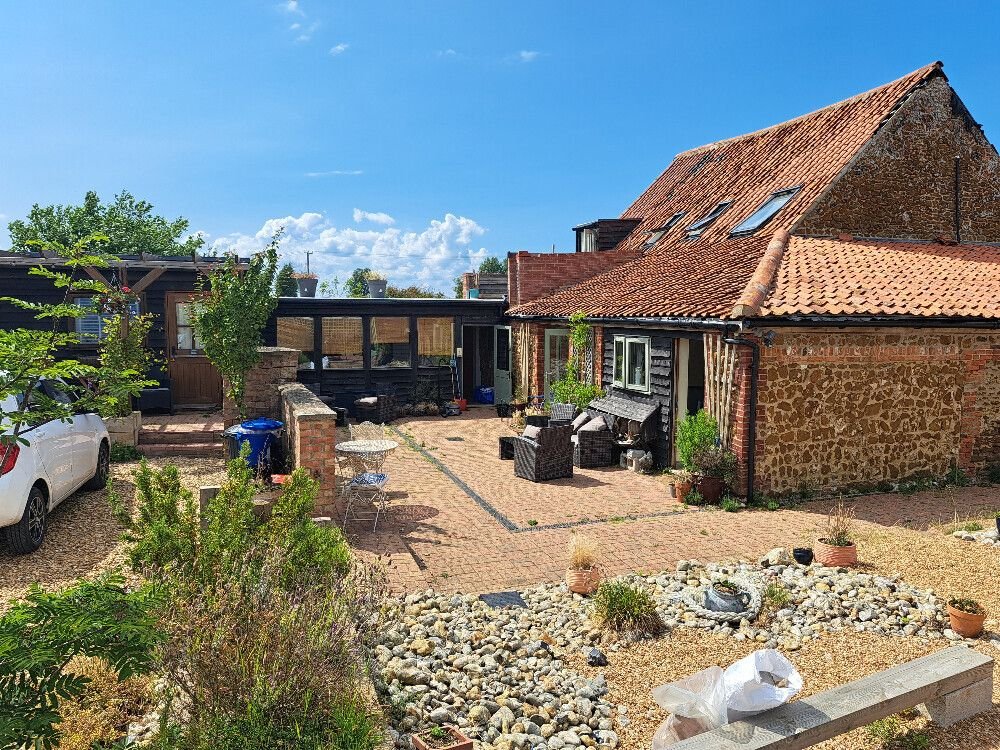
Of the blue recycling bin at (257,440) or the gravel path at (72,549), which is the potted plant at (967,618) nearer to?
the gravel path at (72,549)

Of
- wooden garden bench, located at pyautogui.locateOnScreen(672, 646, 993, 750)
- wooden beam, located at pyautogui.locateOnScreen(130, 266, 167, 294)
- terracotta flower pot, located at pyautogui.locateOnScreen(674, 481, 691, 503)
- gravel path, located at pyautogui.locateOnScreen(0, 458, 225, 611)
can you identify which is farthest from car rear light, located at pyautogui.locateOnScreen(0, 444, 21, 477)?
wooden beam, located at pyautogui.locateOnScreen(130, 266, 167, 294)

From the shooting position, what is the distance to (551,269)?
19.2 metres

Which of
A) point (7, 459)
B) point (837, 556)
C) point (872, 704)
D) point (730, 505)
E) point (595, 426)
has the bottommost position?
point (730, 505)

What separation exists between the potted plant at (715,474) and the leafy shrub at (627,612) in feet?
14.5

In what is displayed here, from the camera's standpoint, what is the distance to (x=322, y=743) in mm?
3490

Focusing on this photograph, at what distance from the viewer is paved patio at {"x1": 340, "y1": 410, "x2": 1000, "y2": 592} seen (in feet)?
25.0

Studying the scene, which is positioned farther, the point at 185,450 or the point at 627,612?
the point at 185,450

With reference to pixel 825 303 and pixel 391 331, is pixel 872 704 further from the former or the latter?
pixel 391 331

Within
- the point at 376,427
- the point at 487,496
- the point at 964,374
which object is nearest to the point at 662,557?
the point at 487,496

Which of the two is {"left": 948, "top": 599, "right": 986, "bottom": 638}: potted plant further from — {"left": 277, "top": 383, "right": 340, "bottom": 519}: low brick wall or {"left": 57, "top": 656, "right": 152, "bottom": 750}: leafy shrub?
{"left": 277, "top": 383, "right": 340, "bottom": 519}: low brick wall

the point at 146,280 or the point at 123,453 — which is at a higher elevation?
the point at 146,280

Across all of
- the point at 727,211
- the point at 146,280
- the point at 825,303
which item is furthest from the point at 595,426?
the point at 146,280

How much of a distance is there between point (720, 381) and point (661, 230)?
968cm

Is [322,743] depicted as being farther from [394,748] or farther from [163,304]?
[163,304]
